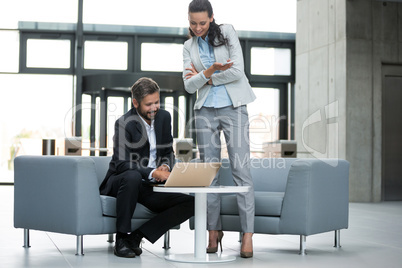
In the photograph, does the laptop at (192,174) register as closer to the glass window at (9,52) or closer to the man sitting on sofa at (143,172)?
the man sitting on sofa at (143,172)

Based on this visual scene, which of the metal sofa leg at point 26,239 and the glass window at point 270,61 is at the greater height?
the glass window at point 270,61

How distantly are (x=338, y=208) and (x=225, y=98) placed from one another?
1.21 meters

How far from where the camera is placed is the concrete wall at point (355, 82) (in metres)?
8.70

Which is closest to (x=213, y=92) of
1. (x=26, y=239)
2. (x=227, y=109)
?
(x=227, y=109)

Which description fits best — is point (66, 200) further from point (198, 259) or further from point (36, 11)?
point (36, 11)

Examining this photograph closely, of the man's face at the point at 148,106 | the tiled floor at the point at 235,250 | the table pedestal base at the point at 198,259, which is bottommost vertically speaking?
the tiled floor at the point at 235,250

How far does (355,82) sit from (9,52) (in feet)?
24.7

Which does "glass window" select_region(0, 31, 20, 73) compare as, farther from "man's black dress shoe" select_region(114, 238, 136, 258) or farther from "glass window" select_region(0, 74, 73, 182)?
"man's black dress shoe" select_region(114, 238, 136, 258)

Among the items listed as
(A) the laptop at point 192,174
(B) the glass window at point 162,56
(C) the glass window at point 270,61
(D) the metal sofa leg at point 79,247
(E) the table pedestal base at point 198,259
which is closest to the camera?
(A) the laptop at point 192,174

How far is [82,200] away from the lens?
3709 mm

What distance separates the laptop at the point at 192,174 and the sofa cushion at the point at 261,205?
613mm

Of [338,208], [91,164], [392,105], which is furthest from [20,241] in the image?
[392,105]

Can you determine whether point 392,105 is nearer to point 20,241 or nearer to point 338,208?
point 338,208

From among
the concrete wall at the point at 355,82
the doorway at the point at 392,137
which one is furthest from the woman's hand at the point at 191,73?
the doorway at the point at 392,137
